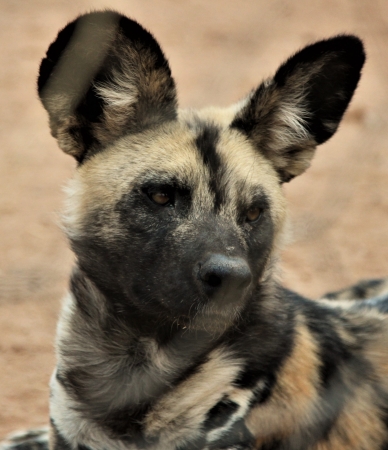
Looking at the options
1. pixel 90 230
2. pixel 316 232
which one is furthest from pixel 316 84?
pixel 90 230

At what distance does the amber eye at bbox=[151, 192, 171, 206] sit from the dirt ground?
345mm

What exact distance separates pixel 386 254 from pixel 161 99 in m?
2.26

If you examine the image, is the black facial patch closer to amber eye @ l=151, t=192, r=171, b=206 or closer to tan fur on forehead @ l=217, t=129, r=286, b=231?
tan fur on forehead @ l=217, t=129, r=286, b=231

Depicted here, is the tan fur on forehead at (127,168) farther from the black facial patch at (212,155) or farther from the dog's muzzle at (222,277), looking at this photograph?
the dog's muzzle at (222,277)

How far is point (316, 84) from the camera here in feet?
7.99

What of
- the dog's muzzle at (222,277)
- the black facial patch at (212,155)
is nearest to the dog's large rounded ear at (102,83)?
the black facial patch at (212,155)

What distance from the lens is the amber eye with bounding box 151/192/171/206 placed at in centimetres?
220

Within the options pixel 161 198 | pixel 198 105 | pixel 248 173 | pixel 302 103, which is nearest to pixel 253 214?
pixel 248 173

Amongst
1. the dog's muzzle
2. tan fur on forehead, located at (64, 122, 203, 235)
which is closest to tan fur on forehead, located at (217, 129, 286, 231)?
tan fur on forehead, located at (64, 122, 203, 235)

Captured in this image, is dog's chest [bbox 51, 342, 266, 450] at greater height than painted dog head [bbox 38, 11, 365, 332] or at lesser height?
lesser

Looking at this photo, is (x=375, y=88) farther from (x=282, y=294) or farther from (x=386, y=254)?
(x=282, y=294)

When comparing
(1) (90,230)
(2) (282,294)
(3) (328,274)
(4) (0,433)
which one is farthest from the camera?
(3) (328,274)

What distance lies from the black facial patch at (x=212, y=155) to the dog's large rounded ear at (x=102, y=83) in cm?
11

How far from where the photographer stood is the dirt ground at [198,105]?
3.21 meters
